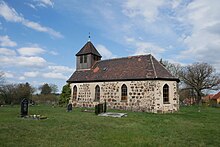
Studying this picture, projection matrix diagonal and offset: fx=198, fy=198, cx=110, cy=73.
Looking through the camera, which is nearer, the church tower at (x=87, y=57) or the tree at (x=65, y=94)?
the tree at (x=65, y=94)

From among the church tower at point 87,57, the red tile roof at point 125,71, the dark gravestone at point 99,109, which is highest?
the church tower at point 87,57

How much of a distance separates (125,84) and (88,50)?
10375 mm

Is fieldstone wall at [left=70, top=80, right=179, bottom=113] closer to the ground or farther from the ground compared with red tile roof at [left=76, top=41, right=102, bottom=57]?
closer to the ground

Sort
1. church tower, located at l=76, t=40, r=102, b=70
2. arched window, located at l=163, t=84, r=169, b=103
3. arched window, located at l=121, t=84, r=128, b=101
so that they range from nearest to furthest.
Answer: arched window, located at l=163, t=84, r=169, b=103 < arched window, located at l=121, t=84, r=128, b=101 < church tower, located at l=76, t=40, r=102, b=70

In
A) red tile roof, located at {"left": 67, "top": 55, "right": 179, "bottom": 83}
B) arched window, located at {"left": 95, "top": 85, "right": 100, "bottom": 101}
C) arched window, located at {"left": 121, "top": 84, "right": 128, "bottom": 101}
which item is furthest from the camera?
arched window, located at {"left": 95, "top": 85, "right": 100, "bottom": 101}

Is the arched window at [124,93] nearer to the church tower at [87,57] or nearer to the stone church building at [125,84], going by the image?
the stone church building at [125,84]

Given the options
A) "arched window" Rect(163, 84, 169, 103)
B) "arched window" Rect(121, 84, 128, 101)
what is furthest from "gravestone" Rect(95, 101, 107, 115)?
"arched window" Rect(163, 84, 169, 103)

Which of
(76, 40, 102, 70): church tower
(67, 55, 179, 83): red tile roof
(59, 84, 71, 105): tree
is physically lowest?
(59, 84, 71, 105): tree

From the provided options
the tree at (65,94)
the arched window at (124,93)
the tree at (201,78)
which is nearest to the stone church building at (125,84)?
the arched window at (124,93)

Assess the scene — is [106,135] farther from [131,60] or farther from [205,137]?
[131,60]

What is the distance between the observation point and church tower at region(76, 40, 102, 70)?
31.8 metres

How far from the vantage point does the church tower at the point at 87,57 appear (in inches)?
1251

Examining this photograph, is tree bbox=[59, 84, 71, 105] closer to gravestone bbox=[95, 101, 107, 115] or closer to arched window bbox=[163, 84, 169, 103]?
gravestone bbox=[95, 101, 107, 115]

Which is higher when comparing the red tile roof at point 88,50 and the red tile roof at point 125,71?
the red tile roof at point 88,50
